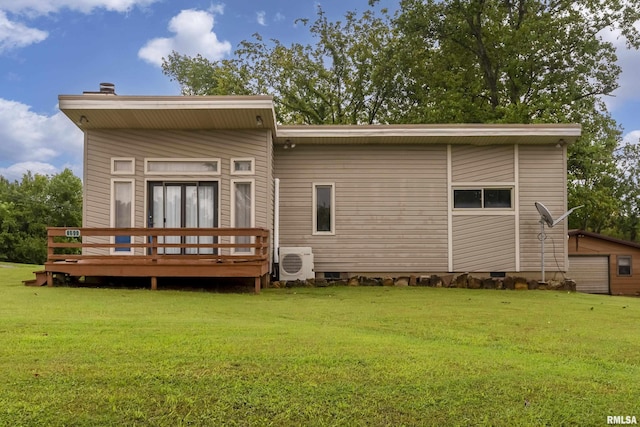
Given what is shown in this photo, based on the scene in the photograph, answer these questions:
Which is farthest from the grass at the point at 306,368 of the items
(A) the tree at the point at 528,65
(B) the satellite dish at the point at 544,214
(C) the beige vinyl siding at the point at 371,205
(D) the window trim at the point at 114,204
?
(A) the tree at the point at 528,65

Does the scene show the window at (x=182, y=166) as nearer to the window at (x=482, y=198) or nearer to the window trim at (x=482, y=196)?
the window trim at (x=482, y=196)

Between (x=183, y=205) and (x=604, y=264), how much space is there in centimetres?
1616

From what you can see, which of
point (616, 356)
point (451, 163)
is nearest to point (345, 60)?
point (451, 163)

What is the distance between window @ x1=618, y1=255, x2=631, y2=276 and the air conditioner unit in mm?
14317

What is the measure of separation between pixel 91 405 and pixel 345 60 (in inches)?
859

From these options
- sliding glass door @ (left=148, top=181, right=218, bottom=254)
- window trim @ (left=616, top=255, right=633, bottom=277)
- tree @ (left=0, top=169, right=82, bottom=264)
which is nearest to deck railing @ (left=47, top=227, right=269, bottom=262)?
sliding glass door @ (left=148, top=181, right=218, bottom=254)

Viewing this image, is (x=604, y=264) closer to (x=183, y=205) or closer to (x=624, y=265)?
(x=624, y=265)

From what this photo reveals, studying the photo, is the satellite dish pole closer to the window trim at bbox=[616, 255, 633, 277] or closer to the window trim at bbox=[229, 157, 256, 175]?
the window trim at bbox=[229, 157, 256, 175]

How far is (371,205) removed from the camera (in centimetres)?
1026

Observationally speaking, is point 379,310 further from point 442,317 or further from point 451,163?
point 451,163

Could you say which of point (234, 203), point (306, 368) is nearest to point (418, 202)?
point (234, 203)

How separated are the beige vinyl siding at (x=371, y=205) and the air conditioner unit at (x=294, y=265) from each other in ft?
1.68

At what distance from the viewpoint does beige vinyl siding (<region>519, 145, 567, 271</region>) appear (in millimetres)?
10227

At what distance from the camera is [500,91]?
19.6 metres
